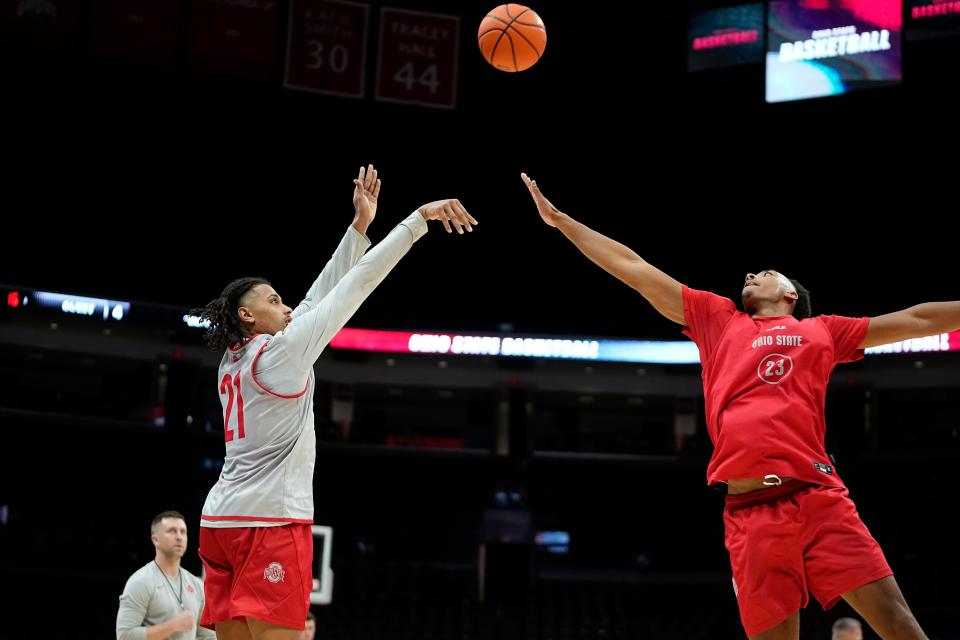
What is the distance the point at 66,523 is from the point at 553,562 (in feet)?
36.2

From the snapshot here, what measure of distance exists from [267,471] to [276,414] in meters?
0.23

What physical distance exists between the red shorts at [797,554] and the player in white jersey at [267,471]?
175cm

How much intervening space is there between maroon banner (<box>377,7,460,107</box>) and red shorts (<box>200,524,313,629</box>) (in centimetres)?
1081

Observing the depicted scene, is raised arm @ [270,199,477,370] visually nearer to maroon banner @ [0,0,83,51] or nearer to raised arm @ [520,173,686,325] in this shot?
raised arm @ [520,173,686,325]

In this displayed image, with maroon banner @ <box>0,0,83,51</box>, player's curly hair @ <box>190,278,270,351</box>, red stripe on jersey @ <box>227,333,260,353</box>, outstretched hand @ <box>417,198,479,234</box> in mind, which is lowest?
red stripe on jersey @ <box>227,333,260,353</box>

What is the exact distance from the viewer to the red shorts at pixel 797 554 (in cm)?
387

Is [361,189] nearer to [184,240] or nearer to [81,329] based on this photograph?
[184,240]

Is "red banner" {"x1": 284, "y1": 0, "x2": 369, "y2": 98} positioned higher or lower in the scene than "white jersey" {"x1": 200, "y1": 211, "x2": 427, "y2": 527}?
higher

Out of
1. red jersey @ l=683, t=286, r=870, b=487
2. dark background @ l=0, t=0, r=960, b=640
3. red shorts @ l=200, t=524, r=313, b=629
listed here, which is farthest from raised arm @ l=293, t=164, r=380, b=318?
dark background @ l=0, t=0, r=960, b=640

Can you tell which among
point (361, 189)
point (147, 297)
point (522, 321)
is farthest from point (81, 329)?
point (361, 189)

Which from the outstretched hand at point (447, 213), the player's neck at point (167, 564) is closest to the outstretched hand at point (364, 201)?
the outstretched hand at point (447, 213)

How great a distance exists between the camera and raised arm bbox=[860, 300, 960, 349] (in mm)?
4242

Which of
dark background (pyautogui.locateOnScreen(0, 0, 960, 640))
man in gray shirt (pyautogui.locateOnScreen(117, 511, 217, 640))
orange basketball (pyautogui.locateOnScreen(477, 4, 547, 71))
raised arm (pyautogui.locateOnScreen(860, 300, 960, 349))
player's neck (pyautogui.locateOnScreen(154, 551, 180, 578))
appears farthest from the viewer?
dark background (pyautogui.locateOnScreen(0, 0, 960, 640))

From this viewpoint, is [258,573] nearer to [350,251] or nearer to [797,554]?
[350,251]
